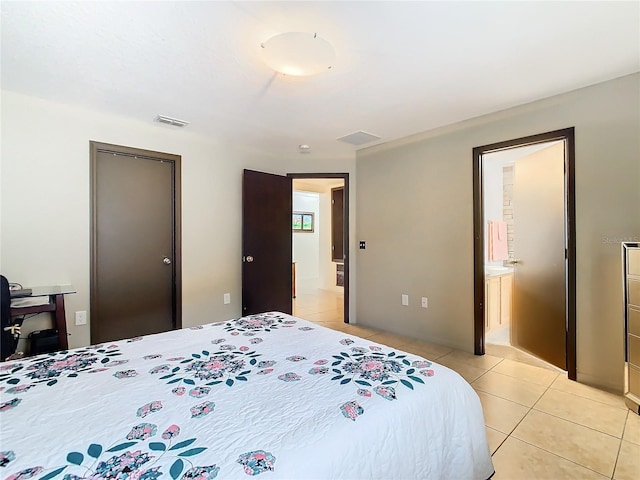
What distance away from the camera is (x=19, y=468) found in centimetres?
75

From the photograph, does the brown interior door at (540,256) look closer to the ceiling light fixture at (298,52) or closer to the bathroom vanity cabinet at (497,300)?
the bathroom vanity cabinet at (497,300)

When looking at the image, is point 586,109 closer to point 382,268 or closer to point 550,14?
point 550,14

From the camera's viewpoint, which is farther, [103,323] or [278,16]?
[103,323]

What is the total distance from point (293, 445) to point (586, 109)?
10.2 ft

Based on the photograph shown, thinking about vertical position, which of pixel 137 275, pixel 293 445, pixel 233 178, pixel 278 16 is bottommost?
pixel 293 445

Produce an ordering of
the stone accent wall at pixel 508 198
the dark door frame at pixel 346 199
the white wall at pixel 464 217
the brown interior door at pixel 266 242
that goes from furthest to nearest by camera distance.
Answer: the stone accent wall at pixel 508 198
the dark door frame at pixel 346 199
the brown interior door at pixel 266 242
the white wall at pixel 464 217

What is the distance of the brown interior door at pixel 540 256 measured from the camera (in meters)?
2.80

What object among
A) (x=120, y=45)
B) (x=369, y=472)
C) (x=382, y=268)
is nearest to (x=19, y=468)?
(x=369, y=472)

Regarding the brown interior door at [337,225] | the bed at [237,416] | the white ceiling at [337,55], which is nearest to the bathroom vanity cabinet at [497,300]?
the white ceiling at [337,55]

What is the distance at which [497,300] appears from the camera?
394 centimetres

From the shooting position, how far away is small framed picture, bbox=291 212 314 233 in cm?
797

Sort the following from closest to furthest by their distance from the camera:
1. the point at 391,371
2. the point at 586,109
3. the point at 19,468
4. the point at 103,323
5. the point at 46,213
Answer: the point at 19,468 → the point at 391,371 → the point at 586,109 → the point at 46,213 → the point at 103,323

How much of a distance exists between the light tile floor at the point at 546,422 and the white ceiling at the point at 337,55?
236 cm

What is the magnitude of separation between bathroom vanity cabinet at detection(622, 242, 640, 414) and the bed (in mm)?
1595
